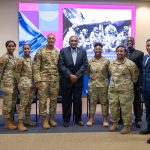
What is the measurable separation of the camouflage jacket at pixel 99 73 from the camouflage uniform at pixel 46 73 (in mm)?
606

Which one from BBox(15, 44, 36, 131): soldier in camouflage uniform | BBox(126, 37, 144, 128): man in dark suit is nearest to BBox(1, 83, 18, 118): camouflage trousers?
BBox(15, 44, 36, 131): soldier in camouflage uniform

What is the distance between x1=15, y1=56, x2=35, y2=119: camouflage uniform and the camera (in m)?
4.50

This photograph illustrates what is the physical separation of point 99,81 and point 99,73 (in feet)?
0.45

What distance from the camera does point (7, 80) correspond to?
4480mm

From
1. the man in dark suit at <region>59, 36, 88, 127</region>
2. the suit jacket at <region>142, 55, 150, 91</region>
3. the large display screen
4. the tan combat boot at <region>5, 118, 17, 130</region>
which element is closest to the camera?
the suit jacket at <region>142, 55, 150, 91</region>

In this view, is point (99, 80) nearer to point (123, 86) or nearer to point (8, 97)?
point (123, 86)

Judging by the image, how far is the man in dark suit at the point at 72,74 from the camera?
4.71 meters

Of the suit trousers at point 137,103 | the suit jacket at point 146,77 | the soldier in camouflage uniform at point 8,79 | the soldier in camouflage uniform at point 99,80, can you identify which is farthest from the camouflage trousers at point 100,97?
A: the soldier in camouflage uniform at point 8,79

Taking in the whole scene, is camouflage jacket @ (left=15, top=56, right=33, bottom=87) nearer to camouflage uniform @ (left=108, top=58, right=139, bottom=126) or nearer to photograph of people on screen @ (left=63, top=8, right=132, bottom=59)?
camouflage uniform @ (left=108, top=58, right=139, bottom=126)

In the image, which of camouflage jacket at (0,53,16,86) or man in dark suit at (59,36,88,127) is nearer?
camouflage jacket at (0,53,16,86)

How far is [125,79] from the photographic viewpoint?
4414 millimetres

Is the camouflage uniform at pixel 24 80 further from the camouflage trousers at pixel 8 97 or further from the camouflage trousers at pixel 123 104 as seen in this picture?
the camouflage trousers at pixel 123 104

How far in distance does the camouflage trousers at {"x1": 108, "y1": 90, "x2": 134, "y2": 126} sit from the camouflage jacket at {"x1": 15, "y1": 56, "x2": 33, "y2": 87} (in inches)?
53.0

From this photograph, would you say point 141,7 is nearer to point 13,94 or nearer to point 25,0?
point 25,0
